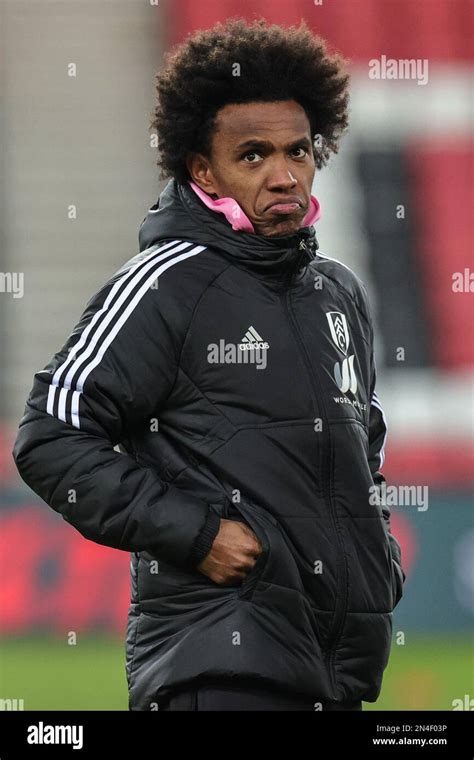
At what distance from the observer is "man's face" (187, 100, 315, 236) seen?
2412 mm

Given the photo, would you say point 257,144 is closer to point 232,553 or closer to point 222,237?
point 222,237

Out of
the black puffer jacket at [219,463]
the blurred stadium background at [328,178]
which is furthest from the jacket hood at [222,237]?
the blurred stadium background at [328,178]

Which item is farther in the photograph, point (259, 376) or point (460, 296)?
point (460, 296)

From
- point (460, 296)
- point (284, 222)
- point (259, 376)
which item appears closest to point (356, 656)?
point (259, 376)

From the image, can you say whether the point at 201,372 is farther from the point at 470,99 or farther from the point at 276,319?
the point at 470,99

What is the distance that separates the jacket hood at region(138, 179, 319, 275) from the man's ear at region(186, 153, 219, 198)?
24 mm

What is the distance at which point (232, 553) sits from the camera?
7.30 feet

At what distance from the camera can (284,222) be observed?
7.92 ft

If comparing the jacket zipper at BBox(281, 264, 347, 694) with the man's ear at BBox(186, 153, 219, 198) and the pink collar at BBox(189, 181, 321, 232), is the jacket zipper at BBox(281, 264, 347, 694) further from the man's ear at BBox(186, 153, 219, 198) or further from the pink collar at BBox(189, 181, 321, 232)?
the man's ear at BBox(186, 153, 219, 198)

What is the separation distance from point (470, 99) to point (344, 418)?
557 centimetres

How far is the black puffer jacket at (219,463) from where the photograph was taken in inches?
88.4

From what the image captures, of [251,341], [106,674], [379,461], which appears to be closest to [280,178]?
[251,341]

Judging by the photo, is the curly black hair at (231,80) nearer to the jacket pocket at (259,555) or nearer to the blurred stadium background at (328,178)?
the jacket pocket at (259,555)

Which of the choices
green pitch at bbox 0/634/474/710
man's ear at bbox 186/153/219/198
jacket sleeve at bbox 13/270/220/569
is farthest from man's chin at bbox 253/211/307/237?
green pitch at bbox 0/634/474/710
